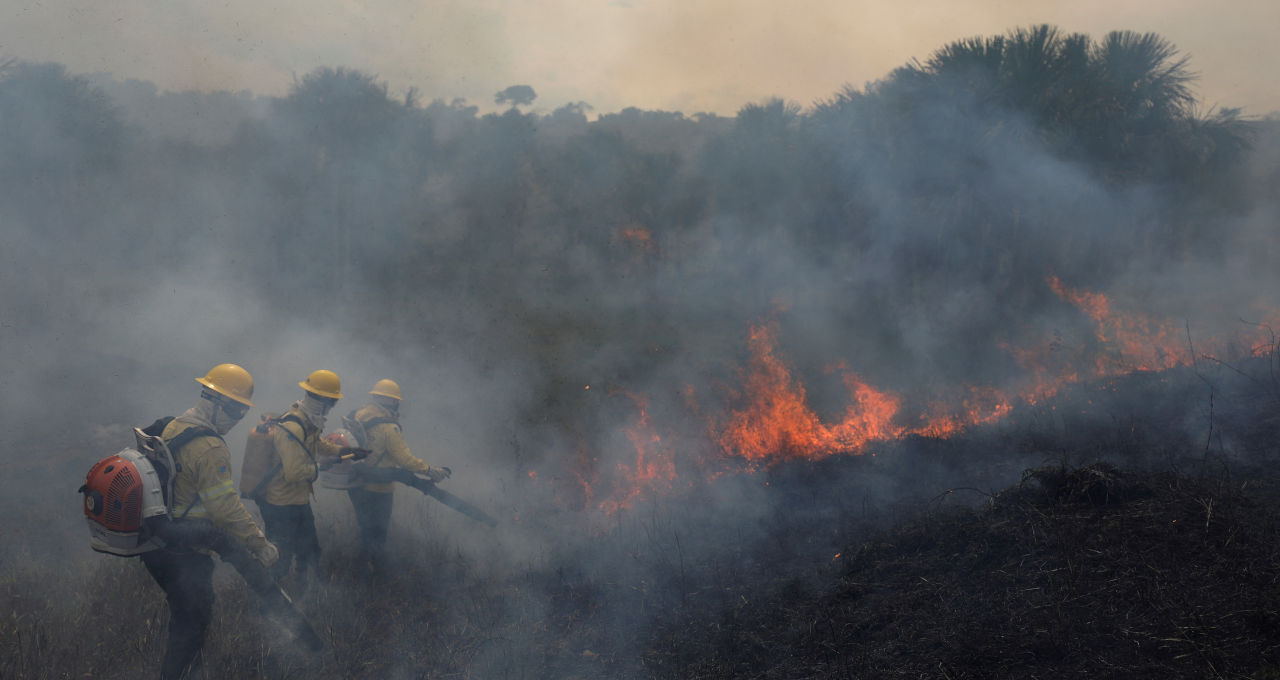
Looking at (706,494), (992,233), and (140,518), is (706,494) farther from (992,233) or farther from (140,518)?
(992,233)

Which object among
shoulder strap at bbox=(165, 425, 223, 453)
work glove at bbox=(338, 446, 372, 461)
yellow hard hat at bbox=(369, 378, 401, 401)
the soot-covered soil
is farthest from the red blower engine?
the soot-covered soil

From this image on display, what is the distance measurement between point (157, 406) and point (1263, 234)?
26701mm

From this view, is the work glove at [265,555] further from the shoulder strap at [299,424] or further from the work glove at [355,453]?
the work glove at [355,453]

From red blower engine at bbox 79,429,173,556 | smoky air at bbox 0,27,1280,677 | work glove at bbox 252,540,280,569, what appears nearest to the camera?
red blower engine at bbox 79,429,173,556

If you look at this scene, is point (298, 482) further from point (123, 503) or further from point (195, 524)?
point (123, 503)

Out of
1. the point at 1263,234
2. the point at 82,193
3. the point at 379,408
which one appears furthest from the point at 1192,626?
the point at 82,193

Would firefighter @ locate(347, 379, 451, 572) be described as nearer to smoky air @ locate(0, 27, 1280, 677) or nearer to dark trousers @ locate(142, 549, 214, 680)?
smoky air @ locate(0, 27, 1280, 677)

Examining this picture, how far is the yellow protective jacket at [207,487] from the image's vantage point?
14.4ft

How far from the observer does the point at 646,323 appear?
49.6 ft

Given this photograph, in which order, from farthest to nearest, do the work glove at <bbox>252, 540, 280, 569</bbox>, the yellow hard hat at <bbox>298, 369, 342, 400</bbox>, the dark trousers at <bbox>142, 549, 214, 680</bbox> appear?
the yellow hard hat at <bbox>298, 369, 342, 400</bbox>, the work glove at <bbox>252, 540, 280, 569</bbox>, the dark trousers at <bbox>142, 549, 214, 680</bbox>

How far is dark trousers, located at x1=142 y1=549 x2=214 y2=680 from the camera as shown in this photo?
4312 millimetres

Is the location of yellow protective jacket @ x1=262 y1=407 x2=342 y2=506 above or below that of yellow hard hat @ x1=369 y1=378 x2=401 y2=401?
below

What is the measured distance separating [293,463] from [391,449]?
4.16 ft

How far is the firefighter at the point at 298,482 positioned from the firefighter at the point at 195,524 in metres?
1.10
